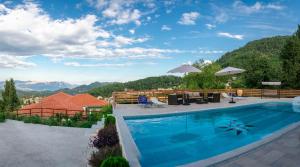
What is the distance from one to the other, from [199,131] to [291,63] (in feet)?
66.0

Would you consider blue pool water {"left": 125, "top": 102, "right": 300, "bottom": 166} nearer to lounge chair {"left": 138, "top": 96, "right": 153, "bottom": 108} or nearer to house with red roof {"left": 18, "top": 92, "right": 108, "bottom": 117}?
lounge chair {"left": 138, "top": 96, "right": 153, "bottom": 108}

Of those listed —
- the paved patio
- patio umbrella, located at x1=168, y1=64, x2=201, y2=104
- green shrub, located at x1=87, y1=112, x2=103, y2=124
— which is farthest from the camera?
patio umbrella, located at x1=168, y1=64, x2=201, y2=104

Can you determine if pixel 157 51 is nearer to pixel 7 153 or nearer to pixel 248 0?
pixel 248 0

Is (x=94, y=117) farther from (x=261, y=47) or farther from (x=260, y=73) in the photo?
(x=261, y=47)

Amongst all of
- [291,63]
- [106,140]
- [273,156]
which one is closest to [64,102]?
[291,63]

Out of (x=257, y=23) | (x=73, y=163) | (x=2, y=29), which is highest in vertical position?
(x=257, y=23)

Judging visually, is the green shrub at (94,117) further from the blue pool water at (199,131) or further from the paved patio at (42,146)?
the blue pool water at (199,131)

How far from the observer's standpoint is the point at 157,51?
33.2 metres

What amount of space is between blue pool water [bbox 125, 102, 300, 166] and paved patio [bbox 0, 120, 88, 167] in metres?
1.80

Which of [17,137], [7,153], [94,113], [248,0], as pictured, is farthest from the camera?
[248,0]

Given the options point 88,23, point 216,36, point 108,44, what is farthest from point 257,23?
point 88,23

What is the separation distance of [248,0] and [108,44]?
15.0 meters

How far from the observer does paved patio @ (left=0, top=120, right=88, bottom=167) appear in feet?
22.3

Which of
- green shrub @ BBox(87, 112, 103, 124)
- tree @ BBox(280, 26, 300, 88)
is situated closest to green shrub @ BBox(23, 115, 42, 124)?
green shrub @ BBox(87, 112, 103, 124)
